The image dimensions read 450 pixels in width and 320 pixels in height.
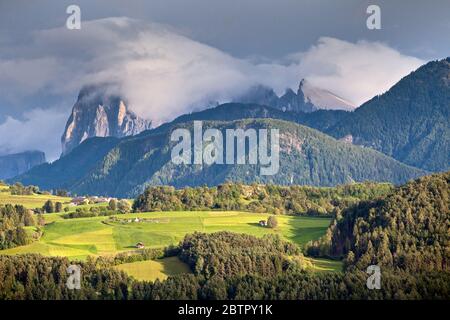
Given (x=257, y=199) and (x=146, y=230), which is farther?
Result: (x=257, y=199)

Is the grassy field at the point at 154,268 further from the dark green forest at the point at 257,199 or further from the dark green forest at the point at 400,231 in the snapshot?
the dark green forest at the point at 257,199

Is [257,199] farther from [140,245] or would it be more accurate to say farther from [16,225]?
[140,245]

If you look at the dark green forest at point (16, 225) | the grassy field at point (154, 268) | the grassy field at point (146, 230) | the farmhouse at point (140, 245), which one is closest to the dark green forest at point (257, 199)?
the grassy field at point (146, 230)

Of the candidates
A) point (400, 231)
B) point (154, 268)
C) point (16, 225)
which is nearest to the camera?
point (154, 268)

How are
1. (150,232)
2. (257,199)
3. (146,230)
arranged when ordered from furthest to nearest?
1. (257,199)
2. (146,230)
3. (150,232)

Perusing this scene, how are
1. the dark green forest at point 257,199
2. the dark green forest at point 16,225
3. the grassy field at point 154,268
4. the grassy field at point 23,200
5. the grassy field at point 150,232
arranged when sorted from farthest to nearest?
the grassy field at point 23,200, the dark green forest at point 257,199, the dark green forest at point 16,225, the grassy field at point 150,232, the grassy field at point 154,268

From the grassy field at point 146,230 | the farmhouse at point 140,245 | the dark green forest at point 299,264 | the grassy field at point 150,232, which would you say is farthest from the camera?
the grassy field at point 146,230

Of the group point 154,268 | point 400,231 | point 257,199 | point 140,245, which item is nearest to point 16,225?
point 140,245

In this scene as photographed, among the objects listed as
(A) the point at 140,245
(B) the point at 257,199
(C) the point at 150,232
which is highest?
(B) the point at 257,199
